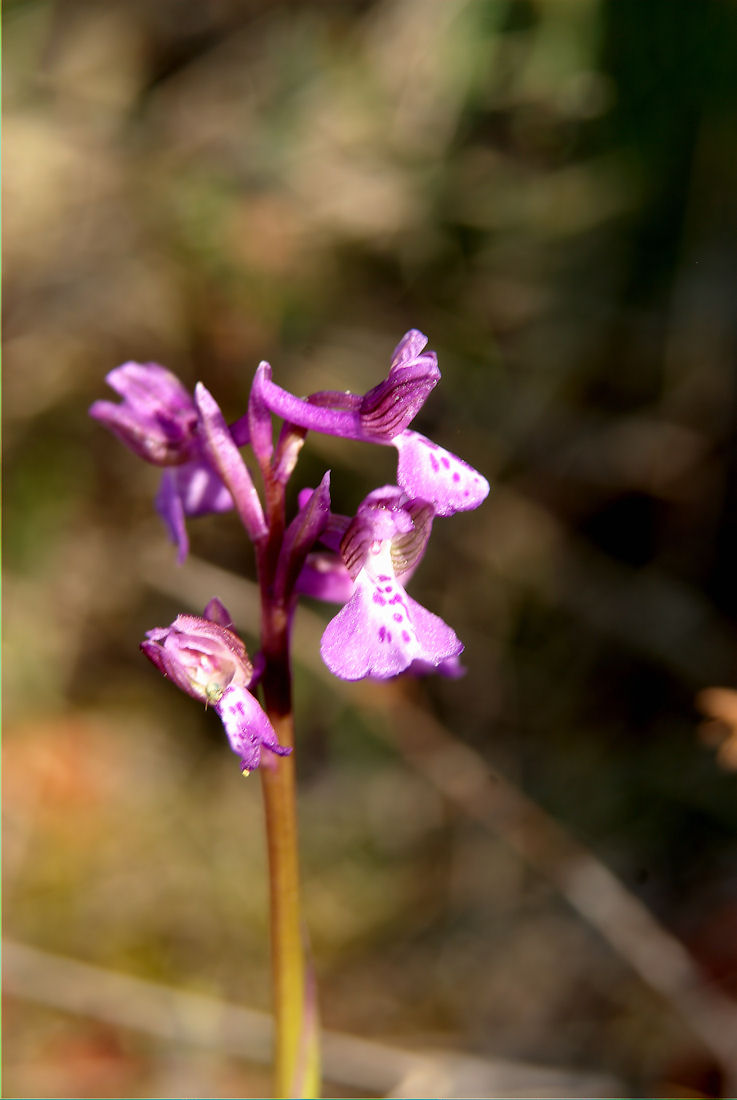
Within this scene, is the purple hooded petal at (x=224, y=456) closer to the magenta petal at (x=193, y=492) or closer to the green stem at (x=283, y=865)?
the green stem at (x=283, y=865)

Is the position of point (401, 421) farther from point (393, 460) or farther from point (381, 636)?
point (393, 460)

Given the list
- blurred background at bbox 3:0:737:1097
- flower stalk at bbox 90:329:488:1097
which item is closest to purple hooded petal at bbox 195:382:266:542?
flower stalk at bbox 90:329:488:1097

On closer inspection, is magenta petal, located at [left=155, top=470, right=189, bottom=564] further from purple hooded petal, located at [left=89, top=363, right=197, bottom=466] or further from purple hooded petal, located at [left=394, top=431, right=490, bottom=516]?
purple hooded petal, located at [left=394, top=431, right=490, bottom=516]

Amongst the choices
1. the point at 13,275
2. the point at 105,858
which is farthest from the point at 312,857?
the point at 13,275

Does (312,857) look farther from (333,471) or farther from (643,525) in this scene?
(643,525)

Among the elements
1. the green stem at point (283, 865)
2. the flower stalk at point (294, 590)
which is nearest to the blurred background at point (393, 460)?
the green stem at point (283, 865)

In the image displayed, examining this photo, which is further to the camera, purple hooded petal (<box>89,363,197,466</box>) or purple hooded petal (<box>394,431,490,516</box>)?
purple hooded petal (<box>89,363,197,466</box>)

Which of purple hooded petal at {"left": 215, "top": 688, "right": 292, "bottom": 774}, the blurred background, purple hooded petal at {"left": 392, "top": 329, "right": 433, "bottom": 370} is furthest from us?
the blurred background
